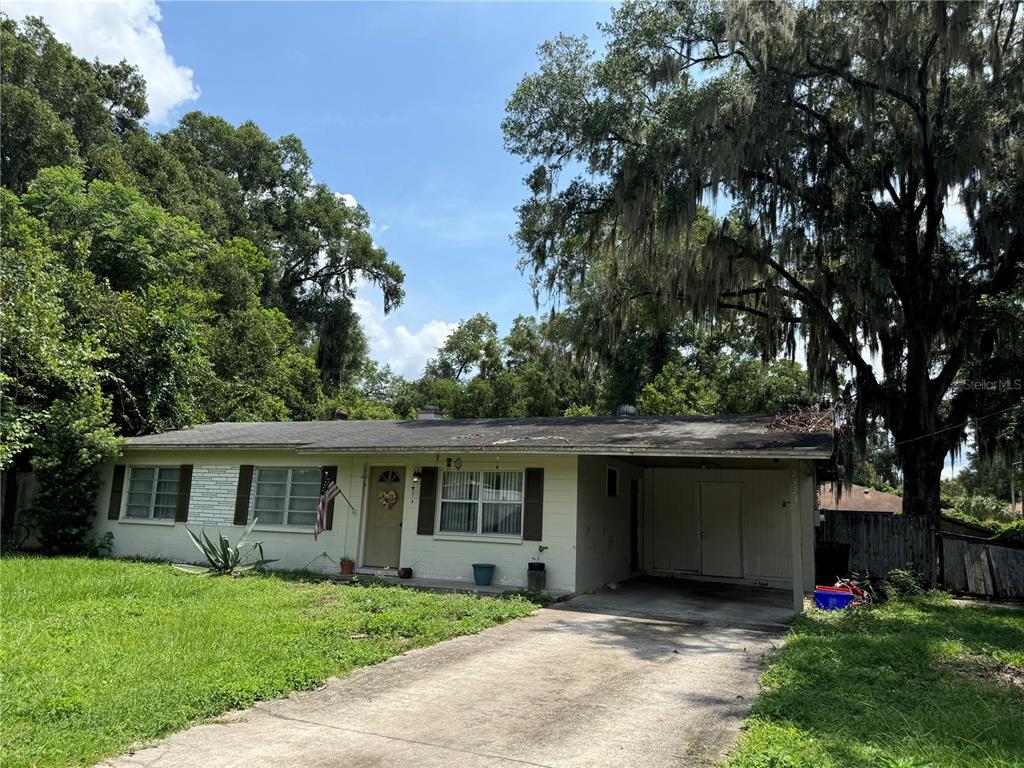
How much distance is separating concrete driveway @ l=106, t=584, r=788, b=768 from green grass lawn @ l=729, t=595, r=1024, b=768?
13.0 inches

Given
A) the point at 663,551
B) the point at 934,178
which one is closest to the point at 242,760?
the point at 663,551

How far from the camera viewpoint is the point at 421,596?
32.2 ft

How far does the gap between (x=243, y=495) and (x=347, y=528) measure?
272cm

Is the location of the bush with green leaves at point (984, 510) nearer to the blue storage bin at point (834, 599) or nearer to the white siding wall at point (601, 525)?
the white siding wall at point (601, 525)

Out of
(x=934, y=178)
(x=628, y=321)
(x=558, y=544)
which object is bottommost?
(x=558, y=544)

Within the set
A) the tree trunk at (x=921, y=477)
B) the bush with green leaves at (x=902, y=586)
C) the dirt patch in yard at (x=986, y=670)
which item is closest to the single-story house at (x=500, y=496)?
the bush with green leaves at (x=902, y=586)

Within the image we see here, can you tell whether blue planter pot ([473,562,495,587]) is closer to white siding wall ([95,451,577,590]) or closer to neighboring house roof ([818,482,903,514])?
white siding wall ([95,451,577,590])

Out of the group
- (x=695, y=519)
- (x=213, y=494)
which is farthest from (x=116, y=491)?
(x=695, y=519)

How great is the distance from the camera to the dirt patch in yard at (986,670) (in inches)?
243

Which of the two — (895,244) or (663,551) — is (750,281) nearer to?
(895,244)

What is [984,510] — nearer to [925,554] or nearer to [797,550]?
[925,554]

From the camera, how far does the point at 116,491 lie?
50.8ft

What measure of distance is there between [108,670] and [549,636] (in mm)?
4559

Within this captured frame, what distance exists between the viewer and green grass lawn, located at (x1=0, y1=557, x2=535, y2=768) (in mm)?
4477
